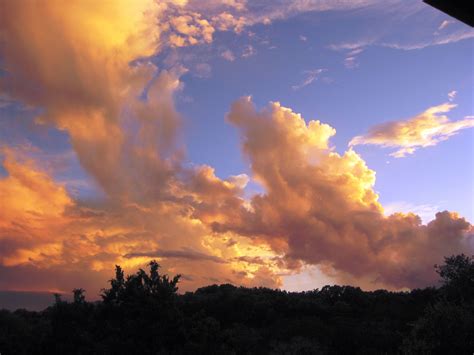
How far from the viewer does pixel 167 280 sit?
37094 mm

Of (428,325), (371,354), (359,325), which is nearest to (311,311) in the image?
(359,325)

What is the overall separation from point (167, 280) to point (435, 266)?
33.9 meters

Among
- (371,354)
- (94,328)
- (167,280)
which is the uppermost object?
(167,280)

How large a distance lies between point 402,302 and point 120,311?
62584mm

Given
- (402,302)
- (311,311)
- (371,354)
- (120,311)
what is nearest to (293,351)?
(371,354)

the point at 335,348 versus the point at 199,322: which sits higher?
the point at 199,322

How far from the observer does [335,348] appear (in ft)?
177

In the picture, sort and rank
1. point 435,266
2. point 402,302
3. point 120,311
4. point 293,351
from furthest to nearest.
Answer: point 402,302 → point 435,266 → point 293,351 → point 120,311

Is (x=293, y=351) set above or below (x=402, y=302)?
below

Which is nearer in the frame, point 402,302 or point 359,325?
point 359,325

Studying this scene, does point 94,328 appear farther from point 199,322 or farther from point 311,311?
point 311,311

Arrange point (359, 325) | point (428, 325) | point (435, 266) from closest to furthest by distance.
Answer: point (428, 325) → point (435, 266) → point (359, 325)

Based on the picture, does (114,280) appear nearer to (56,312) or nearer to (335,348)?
(56,312)

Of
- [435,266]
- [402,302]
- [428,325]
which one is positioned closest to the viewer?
[428,325]
